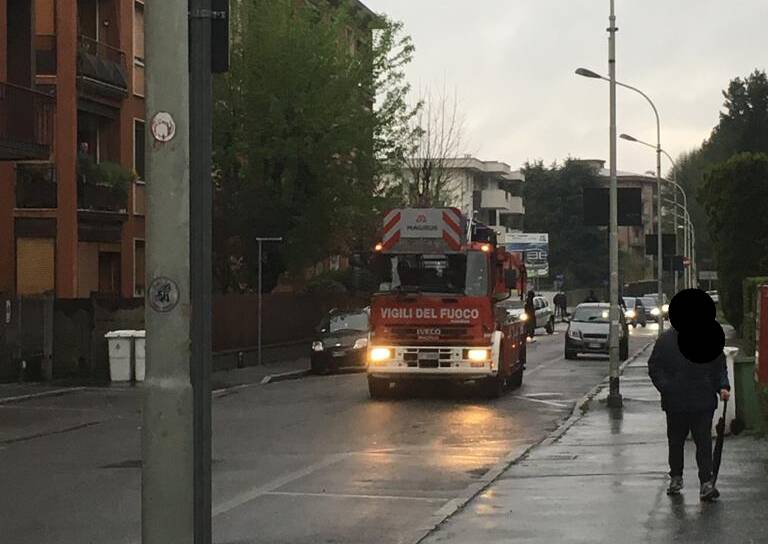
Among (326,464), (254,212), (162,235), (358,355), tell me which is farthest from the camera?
(254,212)

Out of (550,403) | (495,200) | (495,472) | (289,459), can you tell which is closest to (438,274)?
(550,403)

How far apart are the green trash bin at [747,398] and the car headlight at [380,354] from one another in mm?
8789

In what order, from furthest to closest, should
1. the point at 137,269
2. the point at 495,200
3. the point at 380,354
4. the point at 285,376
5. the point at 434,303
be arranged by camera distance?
the point at 495,200, the point at 137,269, the point at 285,376, the point at 380,354, the point at 434,303

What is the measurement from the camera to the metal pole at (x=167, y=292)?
6000 mm

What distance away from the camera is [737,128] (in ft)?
289

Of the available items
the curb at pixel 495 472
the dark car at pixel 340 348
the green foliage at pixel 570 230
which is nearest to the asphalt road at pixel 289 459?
the curb at pixel 495 472

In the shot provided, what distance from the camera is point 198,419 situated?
6.16 meters

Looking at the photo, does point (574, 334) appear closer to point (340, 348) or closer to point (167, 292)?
point (340, 348)

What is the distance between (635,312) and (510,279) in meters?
45.6

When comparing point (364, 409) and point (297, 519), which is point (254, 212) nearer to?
point (364, 409)

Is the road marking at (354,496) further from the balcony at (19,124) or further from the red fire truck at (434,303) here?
the balcony at (19,124)

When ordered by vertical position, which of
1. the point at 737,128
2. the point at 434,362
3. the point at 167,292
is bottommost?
the point at 434,362

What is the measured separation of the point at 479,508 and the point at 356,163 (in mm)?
30817

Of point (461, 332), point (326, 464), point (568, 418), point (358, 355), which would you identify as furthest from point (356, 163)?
point (326, 464)
